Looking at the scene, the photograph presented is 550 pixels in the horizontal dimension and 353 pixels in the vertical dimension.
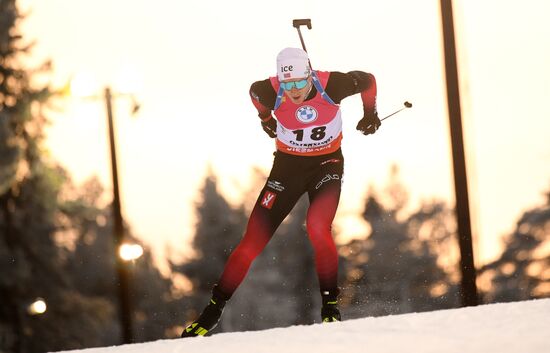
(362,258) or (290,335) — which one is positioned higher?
(290,335)

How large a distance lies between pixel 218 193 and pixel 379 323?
42634 mm

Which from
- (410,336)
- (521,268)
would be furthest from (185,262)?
(410,336)

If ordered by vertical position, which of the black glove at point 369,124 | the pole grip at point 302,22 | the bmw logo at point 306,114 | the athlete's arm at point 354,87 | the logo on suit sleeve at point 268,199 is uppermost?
the pole grip at point 302,22

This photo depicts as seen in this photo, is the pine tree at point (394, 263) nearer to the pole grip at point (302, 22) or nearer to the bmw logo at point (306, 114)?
the pole grip at point (302, 22)

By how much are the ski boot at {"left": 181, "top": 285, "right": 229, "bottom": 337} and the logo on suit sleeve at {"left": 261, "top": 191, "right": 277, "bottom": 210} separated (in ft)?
2.26

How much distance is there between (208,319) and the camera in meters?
6.79

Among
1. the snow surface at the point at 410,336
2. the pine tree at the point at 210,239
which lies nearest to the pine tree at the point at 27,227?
the snow surface at the point at 410,336

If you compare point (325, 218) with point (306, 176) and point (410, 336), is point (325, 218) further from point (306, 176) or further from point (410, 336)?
point (410, 336)

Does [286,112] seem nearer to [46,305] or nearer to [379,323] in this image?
[379,323]

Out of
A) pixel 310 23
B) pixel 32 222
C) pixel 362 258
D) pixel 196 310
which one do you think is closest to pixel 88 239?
pixel 196 310

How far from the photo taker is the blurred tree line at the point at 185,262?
871 inches

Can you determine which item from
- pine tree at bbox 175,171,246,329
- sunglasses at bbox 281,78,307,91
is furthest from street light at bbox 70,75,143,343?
pine tree at bbox 175,171,246,329

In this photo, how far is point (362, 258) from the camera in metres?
49.7

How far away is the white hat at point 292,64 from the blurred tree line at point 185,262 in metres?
15.5
